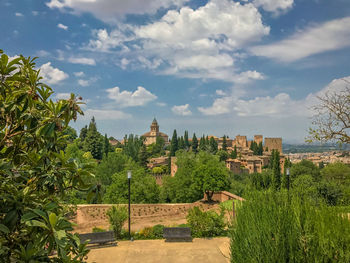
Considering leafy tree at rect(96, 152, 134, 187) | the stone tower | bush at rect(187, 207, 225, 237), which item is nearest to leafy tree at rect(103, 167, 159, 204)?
bush at rect(187, 207, 225, 237)

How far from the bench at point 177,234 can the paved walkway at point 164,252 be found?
0.21 m

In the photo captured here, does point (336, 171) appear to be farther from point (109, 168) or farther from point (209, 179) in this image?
point (109, 168)

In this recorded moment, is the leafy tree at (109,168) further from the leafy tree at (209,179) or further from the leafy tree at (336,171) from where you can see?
the leafy tree at (336,171)

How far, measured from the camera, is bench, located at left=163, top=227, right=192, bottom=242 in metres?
8.96

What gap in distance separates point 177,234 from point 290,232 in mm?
6290

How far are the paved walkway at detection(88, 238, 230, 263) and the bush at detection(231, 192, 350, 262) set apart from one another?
3.68 metres

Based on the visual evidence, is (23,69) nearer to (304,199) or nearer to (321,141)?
(304,199)

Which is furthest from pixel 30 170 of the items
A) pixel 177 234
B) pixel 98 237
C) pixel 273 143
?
pixel 273 143

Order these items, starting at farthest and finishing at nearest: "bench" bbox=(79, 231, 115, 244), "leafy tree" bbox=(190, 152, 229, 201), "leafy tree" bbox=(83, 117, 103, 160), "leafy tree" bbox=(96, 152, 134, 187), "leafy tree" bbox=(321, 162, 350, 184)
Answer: "leafy tree" bbox=(83, 117, 103, 160) → "leafy tree" bbox=(321, 162, 350, 184) → "leafy tree" bbox=(96, 152, 134, 187) → "leafy tree" bbox=(190, 152, 229, 201) → "bench" bbox=(79, 231, 115, 244)

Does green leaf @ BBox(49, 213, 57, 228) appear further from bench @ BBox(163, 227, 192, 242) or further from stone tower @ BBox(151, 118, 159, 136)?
stone tower @ BBox(151, 118, 159, 136)

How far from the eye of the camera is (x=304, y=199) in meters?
3.72

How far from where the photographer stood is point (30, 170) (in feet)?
6.77

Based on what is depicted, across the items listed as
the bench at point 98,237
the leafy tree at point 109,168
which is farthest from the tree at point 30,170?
the leafy tree at point 109,168

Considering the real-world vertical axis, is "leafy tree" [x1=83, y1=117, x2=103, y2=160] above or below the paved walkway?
above
